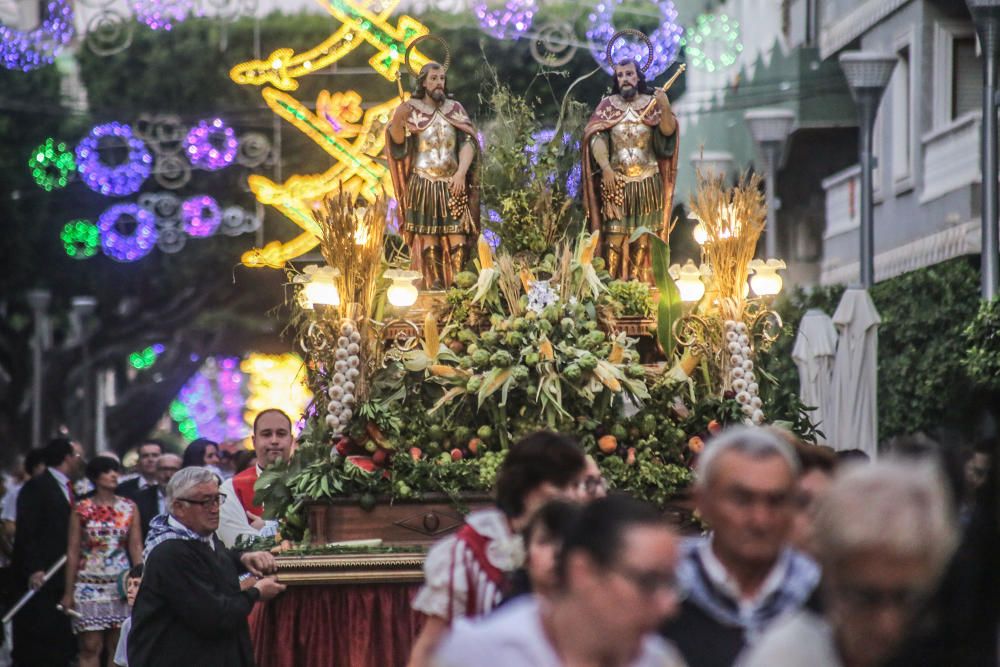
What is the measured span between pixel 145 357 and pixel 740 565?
135ft

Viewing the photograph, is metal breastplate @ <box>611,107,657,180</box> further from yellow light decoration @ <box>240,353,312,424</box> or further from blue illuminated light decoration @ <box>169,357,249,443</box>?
blue illuminated light decoration @ <box>169,357,249,443</box>

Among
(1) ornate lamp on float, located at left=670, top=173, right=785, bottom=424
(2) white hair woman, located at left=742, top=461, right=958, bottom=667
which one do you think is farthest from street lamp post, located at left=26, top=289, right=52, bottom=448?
(2) white hair woman, located at left=742, top=461, right=958, bottom=667

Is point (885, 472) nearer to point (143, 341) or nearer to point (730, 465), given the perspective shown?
point (730, 465)

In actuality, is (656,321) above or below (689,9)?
below

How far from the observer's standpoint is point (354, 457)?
1160 centimetres

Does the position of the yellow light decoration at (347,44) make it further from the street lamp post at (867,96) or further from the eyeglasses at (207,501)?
the eyeglasses at (207,501)

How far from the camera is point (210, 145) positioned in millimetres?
35312

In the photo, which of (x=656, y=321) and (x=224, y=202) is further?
(x=224, y=202)

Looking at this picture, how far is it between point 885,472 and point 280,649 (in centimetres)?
729

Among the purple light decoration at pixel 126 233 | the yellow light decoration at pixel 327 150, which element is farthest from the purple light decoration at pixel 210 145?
the yellow light decoration at pixel 327 150

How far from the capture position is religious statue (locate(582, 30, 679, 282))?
13.4 m

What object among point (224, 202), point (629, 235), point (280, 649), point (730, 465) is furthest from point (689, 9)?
point (730, 465)

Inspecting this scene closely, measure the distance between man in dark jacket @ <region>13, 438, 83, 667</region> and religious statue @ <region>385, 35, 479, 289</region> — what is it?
14.3 ft

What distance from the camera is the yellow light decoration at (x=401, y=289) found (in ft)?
40.1
